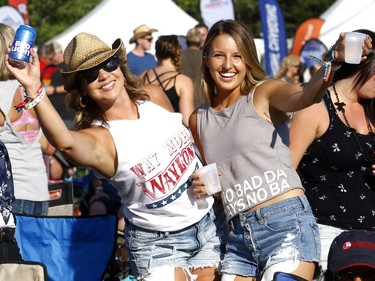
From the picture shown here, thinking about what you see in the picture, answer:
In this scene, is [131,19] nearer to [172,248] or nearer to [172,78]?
[172,78]

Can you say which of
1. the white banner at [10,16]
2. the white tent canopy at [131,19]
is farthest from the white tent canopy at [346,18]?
the white banner at [10,16]

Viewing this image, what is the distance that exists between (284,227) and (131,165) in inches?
31.6

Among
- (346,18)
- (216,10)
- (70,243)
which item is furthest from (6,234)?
(346,18)

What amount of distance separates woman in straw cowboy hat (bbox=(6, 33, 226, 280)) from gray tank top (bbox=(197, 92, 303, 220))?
28 cm

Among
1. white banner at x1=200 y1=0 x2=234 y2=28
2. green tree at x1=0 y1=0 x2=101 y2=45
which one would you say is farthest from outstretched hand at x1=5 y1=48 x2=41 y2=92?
green tree at x1=0 y1=0 x2=101 y2=45

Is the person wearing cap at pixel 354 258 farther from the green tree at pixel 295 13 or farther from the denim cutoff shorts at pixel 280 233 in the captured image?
the green tree at pixel 295 13

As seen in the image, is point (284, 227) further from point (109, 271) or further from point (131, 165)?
point (109, 271)

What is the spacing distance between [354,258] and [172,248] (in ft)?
3.18

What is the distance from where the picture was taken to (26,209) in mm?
5996

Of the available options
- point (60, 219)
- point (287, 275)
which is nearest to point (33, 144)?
point (60, 219)

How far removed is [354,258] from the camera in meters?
4.07

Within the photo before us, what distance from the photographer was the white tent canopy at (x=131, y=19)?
1630cm

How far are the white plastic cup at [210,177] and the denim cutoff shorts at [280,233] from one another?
0.58 ft

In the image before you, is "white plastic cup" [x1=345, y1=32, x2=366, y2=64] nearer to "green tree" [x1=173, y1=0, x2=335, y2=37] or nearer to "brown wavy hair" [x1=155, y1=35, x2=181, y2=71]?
"brown wavy hair" [x1=155, y1=35, x2=181, y2=71]
